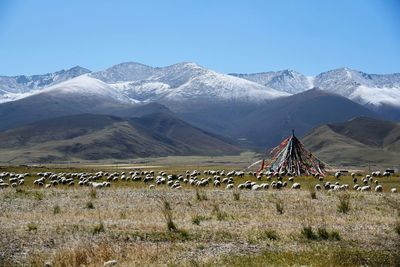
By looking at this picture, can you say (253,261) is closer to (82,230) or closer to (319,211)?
(82,230)

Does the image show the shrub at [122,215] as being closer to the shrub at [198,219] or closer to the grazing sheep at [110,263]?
the shrub at [198,219]

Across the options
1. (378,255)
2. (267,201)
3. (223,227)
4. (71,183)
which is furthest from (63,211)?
(71,183)

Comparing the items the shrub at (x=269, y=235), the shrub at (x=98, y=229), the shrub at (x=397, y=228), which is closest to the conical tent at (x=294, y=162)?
the shrub at (x=397, y=228)

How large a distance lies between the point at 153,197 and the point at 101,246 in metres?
17.4

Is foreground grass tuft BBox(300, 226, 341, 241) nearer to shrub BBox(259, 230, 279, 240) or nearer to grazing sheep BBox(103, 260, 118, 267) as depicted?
shrub BBox(259, 230, 279, 240)

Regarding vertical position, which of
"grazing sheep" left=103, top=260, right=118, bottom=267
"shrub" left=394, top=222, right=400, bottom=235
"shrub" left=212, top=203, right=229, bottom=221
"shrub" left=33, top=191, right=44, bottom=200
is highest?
"shrub" left=33, top=191, right=44, bottom=200

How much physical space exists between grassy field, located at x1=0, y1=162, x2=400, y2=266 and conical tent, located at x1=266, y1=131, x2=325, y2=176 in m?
30.1

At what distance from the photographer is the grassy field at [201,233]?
1673cm

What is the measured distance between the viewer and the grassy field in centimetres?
1673

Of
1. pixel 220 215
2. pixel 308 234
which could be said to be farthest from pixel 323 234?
pixel 220 215

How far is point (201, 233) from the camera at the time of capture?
21.0 m

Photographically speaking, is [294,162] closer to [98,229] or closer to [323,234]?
[323,234]

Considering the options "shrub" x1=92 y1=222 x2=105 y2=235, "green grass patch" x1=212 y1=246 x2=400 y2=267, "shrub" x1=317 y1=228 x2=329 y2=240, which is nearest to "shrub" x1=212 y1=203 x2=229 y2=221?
"shrub" x1=317 y1=228 x2=329 y2=240

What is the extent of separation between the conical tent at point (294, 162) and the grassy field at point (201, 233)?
30073mm
